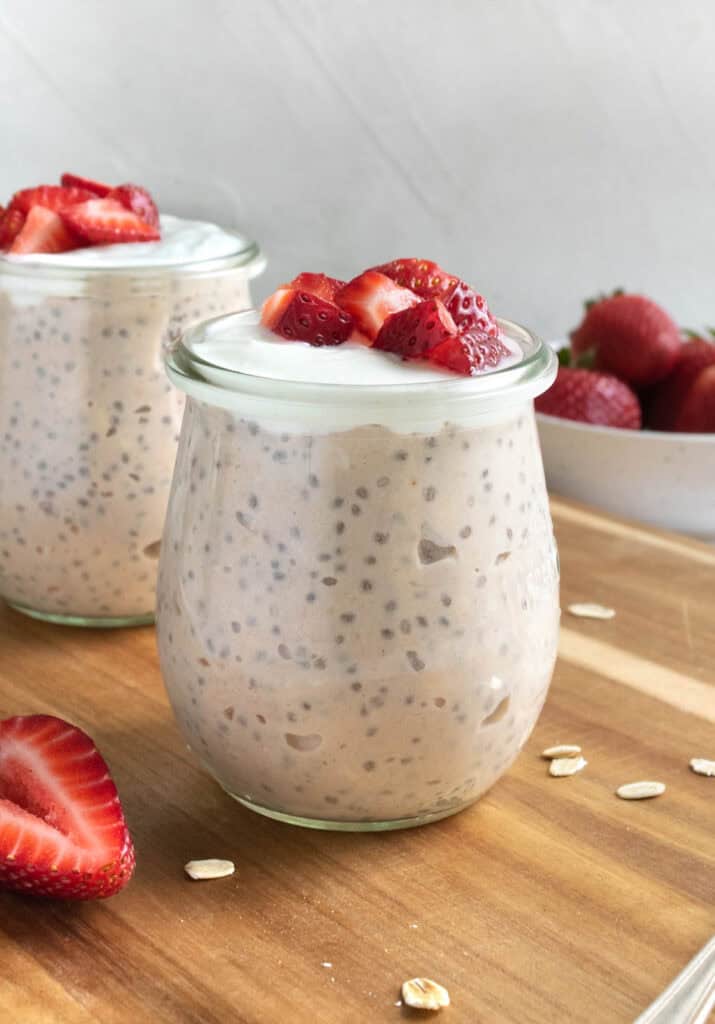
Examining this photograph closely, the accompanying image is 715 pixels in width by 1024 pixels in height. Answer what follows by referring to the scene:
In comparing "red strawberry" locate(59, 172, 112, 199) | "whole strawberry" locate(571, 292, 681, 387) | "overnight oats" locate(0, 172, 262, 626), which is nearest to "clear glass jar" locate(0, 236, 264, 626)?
"overnight oats" locate(0, 172, 262, 626)

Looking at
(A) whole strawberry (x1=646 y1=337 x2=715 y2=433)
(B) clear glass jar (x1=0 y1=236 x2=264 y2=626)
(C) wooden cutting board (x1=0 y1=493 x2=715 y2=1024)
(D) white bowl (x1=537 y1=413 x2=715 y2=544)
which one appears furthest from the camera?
(A) whole strawberry (x1=646 y1=337 x2=715 y2=433)

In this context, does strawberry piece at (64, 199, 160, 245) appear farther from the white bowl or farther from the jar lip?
the white bowl

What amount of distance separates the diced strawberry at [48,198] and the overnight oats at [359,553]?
267 mm

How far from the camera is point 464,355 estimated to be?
68 cm

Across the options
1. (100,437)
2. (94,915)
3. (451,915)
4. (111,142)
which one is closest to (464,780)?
(451,915)

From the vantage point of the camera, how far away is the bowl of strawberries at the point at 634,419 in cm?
136

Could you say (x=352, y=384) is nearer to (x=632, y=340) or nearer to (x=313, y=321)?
(x=313, y=321)

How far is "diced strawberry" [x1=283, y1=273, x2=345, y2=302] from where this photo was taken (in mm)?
752

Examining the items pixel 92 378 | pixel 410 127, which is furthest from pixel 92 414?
pixel 410 127

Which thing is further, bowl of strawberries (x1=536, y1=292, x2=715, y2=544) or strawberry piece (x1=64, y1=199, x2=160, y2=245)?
bowl of strawberries (x1=536, y1=292, x2=715, y2=544)

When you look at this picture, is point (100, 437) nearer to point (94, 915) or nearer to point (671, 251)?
point (94, 915)

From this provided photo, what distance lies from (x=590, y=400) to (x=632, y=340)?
4.6 inches

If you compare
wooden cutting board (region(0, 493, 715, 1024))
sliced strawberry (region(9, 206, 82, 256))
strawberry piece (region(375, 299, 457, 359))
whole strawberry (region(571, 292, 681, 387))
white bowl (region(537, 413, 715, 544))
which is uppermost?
sliced strawberry (region(9, 206, 82, 256))

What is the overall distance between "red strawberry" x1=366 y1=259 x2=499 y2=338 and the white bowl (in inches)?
24.5
